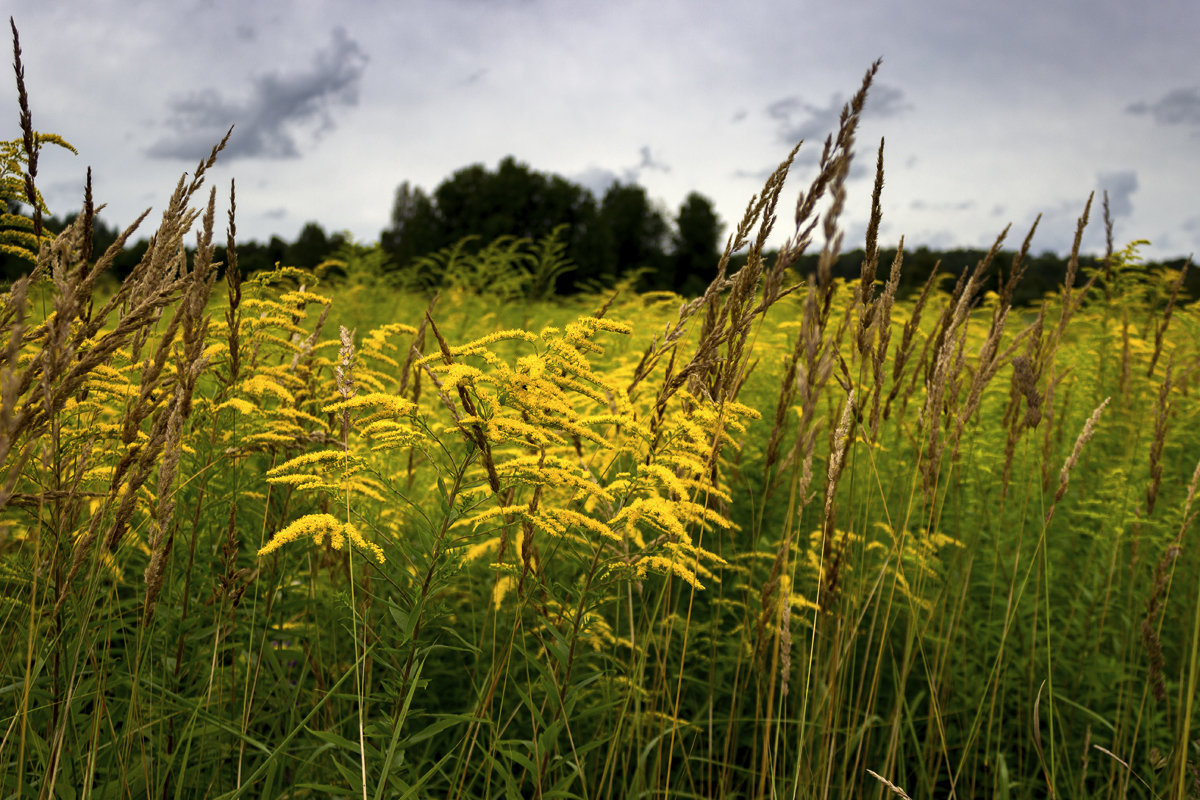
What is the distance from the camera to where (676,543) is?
1.53m

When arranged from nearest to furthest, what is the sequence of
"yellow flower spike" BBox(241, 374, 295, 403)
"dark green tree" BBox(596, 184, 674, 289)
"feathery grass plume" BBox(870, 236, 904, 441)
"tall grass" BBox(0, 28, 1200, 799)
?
1. "tall grass" BBox(0, 28, 1200, 799)
2. "feathery grass plume" BBox(870, 236, 904, 441)
3. "yellow flower spike" BBox(241, 374, 295, 403)
4. "dark green tree" BBox(596, 184, 674, 289)

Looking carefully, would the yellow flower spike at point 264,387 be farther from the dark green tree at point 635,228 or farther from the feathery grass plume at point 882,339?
the dark green tree at point 635,228

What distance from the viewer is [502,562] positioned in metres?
1.72

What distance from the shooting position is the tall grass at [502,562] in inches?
55.4

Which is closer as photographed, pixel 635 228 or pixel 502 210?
pixel 502 210

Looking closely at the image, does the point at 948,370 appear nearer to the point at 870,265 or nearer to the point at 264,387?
the point at 870,265

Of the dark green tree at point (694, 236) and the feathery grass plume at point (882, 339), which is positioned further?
the dark green tree at point (694, 236)

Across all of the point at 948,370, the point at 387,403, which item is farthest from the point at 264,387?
the point at 948,370

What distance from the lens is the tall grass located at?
1.41m

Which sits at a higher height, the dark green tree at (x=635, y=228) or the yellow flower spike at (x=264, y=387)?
the dark green tree at (x=635, y=228)

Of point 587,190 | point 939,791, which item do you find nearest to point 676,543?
point 939,791

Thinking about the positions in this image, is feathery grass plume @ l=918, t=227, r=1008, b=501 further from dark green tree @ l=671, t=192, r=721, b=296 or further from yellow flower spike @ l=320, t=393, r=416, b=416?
dark green tree @ l=671, t=192, r=721, b=296

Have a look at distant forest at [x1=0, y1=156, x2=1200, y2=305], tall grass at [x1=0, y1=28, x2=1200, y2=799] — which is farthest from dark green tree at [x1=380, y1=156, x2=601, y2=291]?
tall grass at [x1=0, y1=28, x2=1200, y2=799]

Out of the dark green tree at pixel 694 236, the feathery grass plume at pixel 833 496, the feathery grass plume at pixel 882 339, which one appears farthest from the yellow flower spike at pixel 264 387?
the dark green tree at pixel 694 236
